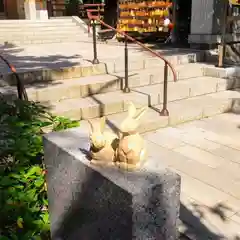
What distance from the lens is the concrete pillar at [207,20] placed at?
9.38m

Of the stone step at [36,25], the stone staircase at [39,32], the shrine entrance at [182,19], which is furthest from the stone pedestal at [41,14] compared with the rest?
the shrine entrance at [182,19]

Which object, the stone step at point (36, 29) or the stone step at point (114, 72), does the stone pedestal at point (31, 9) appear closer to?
the stone step at point (36, 29)

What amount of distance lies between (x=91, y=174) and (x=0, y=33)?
11692mm

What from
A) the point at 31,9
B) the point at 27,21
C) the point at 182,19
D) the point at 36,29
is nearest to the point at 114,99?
the point at 182,19

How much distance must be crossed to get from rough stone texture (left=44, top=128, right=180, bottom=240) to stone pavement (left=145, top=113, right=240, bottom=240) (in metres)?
0.25

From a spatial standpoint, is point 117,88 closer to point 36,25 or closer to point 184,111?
point 184,111

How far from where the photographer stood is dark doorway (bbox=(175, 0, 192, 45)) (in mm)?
11492

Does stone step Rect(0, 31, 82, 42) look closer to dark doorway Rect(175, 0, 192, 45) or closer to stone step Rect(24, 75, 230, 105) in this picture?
dark doorway Rect(175, 0, 192, 45)

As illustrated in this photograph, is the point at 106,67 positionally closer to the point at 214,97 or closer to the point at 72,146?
the point at 214,97

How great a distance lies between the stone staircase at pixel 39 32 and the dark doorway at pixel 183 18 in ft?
12.7

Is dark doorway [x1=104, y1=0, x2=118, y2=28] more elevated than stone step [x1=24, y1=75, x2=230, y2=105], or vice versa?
dark doorway [x1=104, y1=0, x2=118, y2=28]

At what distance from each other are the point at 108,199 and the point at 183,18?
10.6 m

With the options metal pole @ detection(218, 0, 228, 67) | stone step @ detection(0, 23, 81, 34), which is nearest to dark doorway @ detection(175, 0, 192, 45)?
metal pole @ detection(218, 0, 228, 67)

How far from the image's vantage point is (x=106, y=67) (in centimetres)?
714
